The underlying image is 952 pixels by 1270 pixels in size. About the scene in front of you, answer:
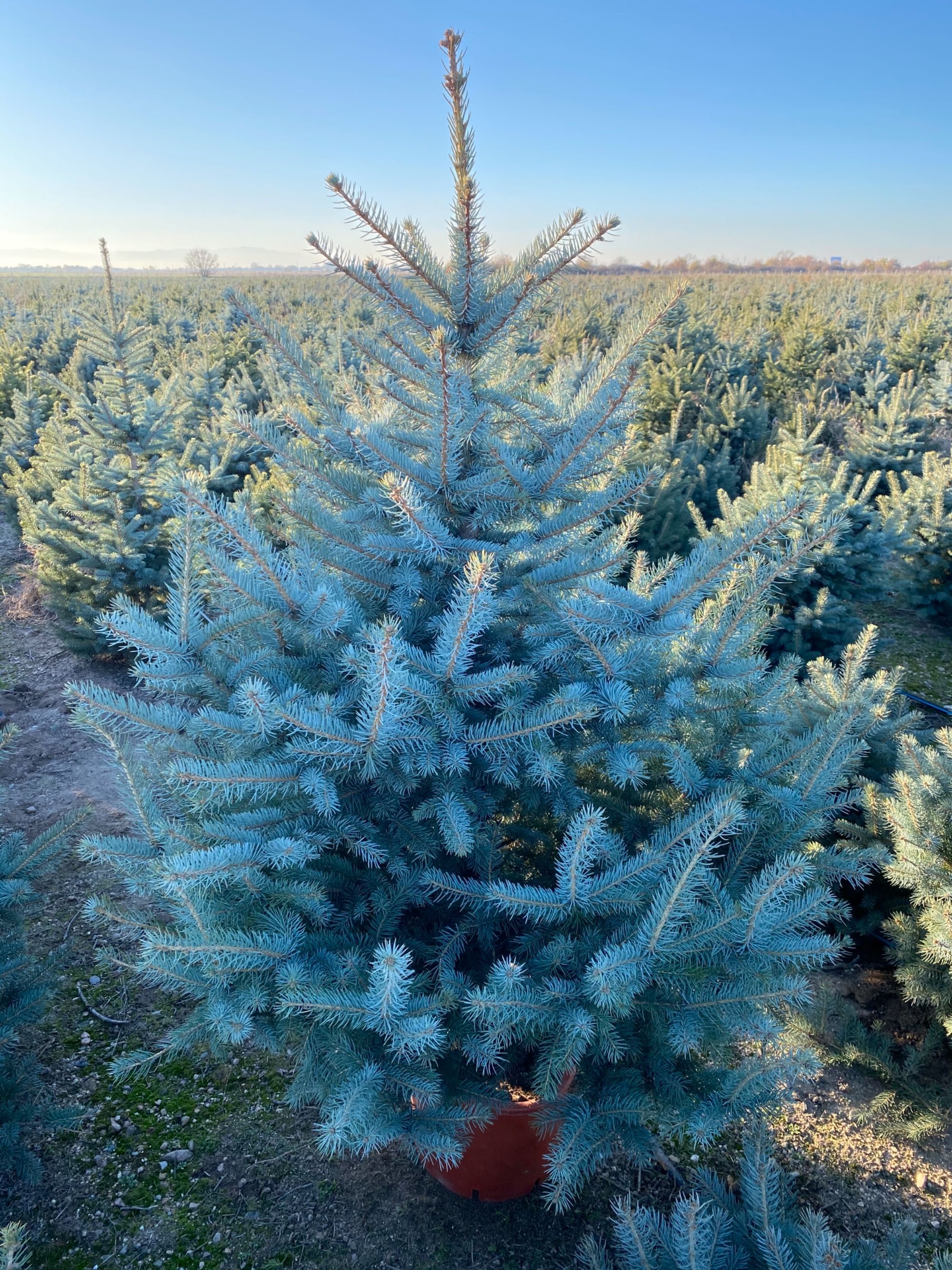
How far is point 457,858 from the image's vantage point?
2.15 m

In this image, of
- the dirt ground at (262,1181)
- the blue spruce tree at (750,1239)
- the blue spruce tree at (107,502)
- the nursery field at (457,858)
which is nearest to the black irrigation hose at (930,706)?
the nursery field at (457,858)

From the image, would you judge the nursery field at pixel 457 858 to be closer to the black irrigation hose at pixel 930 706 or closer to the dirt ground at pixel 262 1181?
the dirt ground at pixel 262 1181

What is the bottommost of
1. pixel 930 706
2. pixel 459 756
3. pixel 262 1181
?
pixel 262 1181

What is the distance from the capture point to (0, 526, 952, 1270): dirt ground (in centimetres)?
253

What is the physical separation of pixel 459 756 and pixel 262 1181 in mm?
2189

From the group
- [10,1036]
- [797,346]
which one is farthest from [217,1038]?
[797,346]

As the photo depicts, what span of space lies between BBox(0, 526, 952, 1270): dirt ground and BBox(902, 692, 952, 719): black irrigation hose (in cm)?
337

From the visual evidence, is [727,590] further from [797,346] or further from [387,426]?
[797,346]

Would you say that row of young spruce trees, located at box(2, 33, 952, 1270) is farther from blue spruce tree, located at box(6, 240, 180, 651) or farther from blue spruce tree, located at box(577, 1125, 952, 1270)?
blue spruce tree, located at box(6, 240, 180, 651)

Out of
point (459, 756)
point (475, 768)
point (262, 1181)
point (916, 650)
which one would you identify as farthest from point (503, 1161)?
point (916, 650)

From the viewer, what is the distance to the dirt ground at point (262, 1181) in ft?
8.29

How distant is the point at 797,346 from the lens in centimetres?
1362

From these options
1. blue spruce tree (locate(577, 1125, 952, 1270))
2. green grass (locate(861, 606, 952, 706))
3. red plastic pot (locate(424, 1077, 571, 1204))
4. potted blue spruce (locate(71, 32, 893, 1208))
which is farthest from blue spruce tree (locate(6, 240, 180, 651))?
green grass (locate(861, 606, 952, 706))

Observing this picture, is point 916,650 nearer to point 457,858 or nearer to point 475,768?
point 457,858
